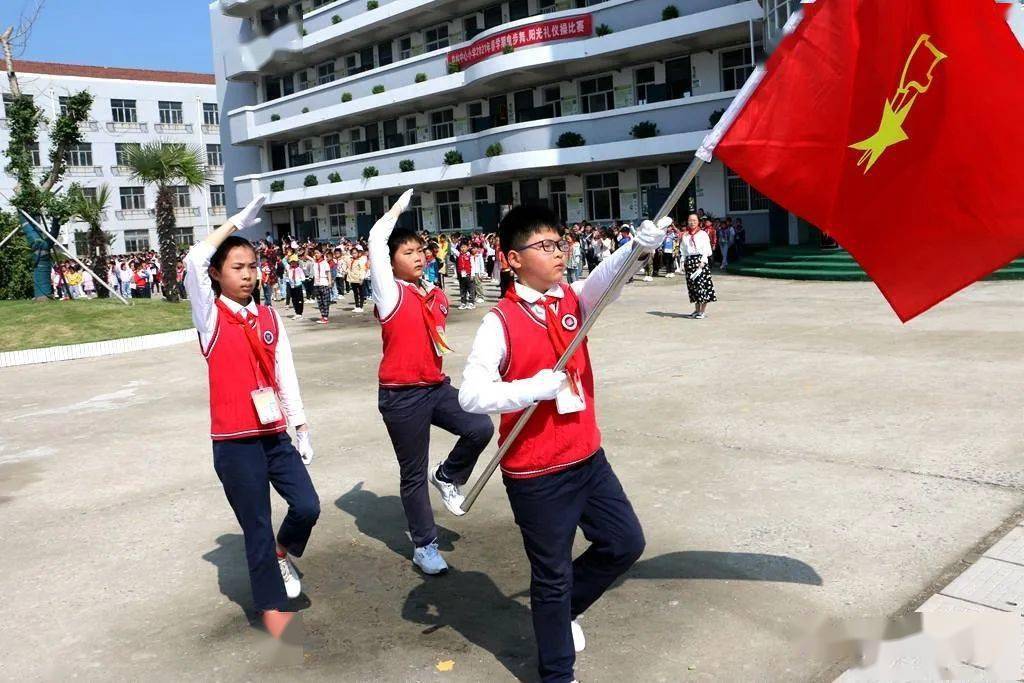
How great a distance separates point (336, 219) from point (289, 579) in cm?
4270

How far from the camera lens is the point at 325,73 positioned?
45688 millimetres

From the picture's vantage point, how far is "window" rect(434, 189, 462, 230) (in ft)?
129

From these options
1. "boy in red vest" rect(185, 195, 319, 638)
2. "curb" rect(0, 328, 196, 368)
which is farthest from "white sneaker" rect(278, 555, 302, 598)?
"curb" rect(0, 328, 196, 368)

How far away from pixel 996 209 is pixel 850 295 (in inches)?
536

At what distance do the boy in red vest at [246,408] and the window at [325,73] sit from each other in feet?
144

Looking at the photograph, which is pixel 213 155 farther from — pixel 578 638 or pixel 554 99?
pixel 578 638

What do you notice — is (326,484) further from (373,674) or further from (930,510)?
(930,510)

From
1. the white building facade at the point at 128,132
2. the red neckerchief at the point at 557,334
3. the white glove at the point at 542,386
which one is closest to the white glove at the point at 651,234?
the red neckerchief at the point at 557,334

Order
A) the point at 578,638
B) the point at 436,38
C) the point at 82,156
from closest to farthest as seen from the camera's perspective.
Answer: the point at 578,638 < the point at 436,38 < the point at 82,156

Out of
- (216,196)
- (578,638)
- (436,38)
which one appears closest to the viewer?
(578,638)

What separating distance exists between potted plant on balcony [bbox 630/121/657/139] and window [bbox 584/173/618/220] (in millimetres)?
3263

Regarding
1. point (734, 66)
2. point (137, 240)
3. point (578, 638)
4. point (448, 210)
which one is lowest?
point (578, 638)

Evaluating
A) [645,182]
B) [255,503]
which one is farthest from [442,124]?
[255,503]

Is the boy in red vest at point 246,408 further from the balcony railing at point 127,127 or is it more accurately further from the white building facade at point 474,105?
the balcony railing at point 127,127
